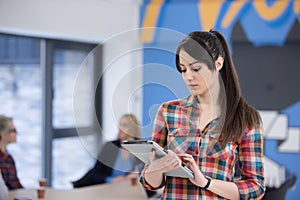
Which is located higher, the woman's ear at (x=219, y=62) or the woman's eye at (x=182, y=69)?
the woman's ear at (x=219, y=62)

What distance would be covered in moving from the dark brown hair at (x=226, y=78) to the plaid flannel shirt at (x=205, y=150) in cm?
3

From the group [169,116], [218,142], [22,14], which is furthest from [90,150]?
[22,14]

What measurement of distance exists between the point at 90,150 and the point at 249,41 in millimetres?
4281

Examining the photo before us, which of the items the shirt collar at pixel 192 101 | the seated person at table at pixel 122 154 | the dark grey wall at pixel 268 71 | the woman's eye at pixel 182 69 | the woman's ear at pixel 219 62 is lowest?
the seated person at table at pixel 122 154

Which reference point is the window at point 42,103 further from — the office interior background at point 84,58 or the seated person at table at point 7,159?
the seated person at table at point 7,159

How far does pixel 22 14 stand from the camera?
15.8 ft

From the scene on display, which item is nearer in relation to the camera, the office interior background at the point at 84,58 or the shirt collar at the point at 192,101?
the shirt collar at the point at 192,101

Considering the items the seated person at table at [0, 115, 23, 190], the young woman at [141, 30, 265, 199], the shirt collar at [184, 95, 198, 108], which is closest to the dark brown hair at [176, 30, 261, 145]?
the young woman at [141, 30, 265, 199]

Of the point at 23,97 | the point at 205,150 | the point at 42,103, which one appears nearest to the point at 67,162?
the point at 42,103

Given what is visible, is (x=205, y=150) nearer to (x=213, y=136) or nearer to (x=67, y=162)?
(x=213, y=136)

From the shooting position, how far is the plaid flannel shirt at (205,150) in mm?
1737

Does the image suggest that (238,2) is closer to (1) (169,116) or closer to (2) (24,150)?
(2) (24,150)

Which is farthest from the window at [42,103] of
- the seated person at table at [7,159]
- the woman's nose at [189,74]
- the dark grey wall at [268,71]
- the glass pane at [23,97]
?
the woman's nose at [189,74]

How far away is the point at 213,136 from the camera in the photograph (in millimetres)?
1746
